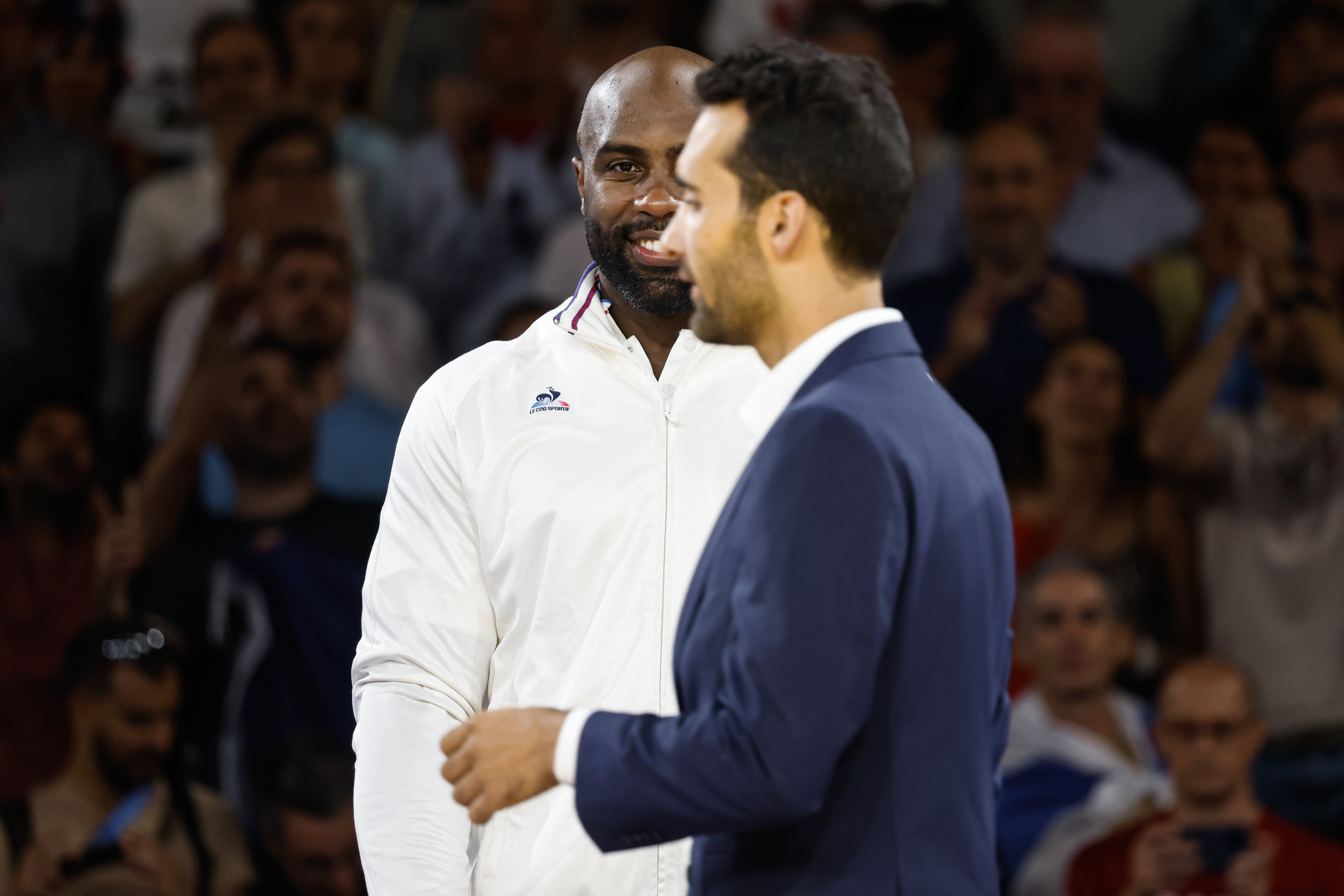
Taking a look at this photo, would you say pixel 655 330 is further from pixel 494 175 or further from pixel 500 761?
pixel 494 175

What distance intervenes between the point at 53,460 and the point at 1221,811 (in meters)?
3.26

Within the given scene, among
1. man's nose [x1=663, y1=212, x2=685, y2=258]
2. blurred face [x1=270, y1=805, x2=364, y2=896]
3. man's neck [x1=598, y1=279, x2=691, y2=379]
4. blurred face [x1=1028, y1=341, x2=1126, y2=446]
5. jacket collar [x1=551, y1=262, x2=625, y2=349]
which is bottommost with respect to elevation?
blurred face [x1=270, y1=805, x2=364, y2=896]

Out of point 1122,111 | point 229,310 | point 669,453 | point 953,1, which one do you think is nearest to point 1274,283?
point 1122,111

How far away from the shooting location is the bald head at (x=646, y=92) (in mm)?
2104

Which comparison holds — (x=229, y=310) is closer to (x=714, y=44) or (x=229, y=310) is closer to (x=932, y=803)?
(x=714, y=44)

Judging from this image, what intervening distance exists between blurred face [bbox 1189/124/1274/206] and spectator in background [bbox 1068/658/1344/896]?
5.63 feet

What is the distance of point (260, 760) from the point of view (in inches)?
168

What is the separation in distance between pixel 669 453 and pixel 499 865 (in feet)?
1.73

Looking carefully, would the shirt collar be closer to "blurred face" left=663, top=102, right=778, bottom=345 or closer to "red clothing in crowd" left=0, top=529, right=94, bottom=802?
"blurred face" left=663, top=102, right=778, bottom=345

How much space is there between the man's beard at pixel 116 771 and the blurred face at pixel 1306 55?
3966 millimetres

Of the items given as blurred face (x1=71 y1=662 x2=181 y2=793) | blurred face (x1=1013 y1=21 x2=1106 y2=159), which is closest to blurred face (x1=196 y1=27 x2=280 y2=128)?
blurred face (x1=71 y1=662 x2=181 y2=793)

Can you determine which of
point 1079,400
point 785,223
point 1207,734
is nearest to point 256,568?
point 1079,400

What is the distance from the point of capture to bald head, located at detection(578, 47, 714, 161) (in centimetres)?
210

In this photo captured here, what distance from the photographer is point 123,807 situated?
13.7 feet
